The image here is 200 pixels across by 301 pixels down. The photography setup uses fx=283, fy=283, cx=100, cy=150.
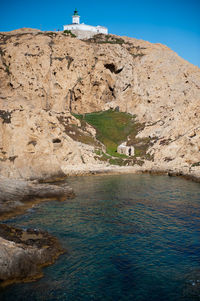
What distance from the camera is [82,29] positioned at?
336 ft

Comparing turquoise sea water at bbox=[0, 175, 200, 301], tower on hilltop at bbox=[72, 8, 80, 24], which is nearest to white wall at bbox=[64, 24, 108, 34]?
tower on hilltop at bbox=[72, 8, 80, 24]

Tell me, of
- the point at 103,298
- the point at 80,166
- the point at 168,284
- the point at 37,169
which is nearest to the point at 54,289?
Answer: the point at 103,298

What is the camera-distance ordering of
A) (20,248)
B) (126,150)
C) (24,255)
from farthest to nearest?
(126,150)
(20,248)
(24,255)

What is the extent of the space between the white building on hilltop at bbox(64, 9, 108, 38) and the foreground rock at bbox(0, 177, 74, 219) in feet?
268

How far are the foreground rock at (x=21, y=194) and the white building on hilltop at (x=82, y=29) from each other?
81.6m

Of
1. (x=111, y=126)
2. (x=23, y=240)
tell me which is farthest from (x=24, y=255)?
(x=111, y=126)

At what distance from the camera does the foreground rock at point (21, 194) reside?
25747 mm

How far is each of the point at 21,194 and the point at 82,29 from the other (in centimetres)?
8749

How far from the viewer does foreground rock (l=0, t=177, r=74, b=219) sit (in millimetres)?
25747

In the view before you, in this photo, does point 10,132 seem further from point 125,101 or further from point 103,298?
point 125,101

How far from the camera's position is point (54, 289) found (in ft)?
44.1

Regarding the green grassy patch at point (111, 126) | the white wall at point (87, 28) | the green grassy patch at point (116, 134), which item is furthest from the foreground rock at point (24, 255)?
the white wall at point (87, 28)

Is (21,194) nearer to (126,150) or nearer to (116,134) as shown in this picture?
(126,150)

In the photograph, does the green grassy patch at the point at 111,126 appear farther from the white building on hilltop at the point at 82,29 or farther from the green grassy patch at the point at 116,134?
the white building on hilltop at the point at 82,29
